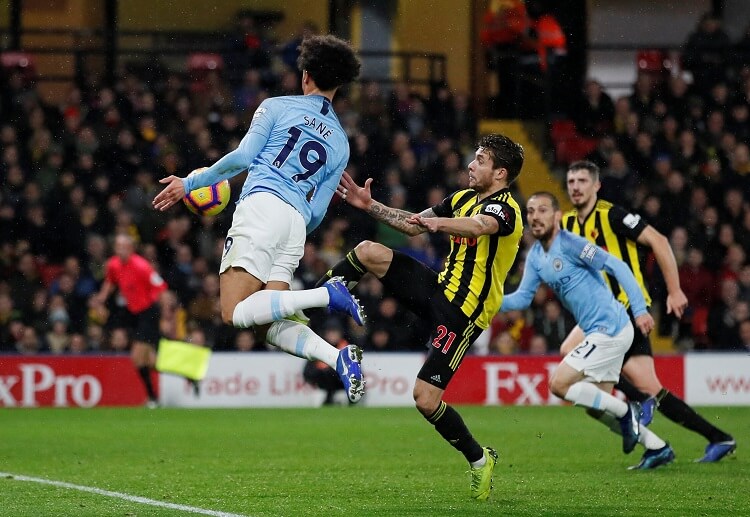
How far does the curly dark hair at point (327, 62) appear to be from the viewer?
743cm

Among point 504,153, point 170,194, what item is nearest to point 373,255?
point 504,153

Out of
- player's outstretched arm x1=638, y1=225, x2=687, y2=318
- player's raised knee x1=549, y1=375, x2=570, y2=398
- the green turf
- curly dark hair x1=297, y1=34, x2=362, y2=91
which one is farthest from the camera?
player's raised knee x1=549, y1=375, x2=570, y2=398

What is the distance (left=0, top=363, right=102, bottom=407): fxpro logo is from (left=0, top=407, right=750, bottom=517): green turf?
848 millimetres

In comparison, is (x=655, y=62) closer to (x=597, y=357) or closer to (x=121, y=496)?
(x=597, y=357)

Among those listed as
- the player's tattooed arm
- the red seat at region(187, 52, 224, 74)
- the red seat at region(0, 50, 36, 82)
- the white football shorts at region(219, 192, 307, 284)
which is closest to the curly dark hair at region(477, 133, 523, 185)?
the player's tattooed arm

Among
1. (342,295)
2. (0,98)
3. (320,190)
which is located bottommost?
(342,295)

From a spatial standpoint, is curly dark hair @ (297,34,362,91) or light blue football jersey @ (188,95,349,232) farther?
curly dark hair @ (297,34,362,91)

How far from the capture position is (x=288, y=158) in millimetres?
7340

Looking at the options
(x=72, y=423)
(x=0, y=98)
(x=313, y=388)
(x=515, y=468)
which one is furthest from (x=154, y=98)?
(x=515, y=468)

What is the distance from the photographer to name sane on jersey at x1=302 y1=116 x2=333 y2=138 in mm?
7367

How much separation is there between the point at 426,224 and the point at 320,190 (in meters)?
0.67

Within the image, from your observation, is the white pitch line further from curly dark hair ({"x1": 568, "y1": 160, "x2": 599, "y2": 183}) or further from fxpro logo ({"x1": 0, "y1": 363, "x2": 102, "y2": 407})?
fxpro logo ({"x1": 0, "y1": 363, "x2": 102, "y2": 407})

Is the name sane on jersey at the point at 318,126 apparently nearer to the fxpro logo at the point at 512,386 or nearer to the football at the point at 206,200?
the football at the point at 206,200

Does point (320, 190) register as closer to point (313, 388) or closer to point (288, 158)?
point (288, 158)
